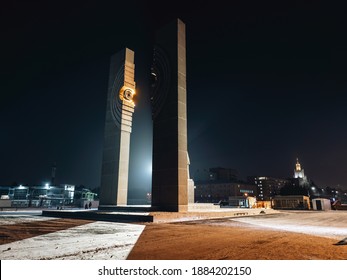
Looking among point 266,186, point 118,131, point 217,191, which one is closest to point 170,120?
point 118,131

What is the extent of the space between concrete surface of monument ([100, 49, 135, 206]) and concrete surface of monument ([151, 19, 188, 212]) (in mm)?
4894

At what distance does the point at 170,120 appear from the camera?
1934 centimetres

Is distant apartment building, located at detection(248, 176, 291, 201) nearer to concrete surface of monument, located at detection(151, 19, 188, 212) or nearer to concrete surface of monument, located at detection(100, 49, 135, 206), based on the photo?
concrete surface of monument, located at detection(100, 49, 135, 206)

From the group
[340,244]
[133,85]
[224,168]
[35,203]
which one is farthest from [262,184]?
[340,244]

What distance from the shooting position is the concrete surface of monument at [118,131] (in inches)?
929

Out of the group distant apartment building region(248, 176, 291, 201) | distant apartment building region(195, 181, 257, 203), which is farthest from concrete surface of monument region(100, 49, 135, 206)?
distant apartment building region(248, 176, 291, 201)

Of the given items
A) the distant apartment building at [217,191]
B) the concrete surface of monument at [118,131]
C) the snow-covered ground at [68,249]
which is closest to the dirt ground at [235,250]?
the snow-covered ground at [68,249]

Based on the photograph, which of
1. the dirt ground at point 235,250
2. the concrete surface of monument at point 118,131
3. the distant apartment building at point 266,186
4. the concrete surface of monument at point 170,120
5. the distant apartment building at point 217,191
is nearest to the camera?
the dirt ground at point 235,250

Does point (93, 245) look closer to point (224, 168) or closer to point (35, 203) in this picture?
point (35, 203)

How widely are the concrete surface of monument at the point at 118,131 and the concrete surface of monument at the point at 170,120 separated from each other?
16.1 ft

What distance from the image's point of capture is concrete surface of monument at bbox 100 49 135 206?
23.6m

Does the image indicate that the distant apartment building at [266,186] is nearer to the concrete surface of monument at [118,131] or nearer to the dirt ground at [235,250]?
the concrete surface of monument at [118,131]

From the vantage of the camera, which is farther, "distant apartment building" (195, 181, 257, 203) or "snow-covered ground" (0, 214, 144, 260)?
"distant apartment building" (195, 181, 257, 203)

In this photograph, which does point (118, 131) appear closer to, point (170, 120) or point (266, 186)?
point (170, 120)
